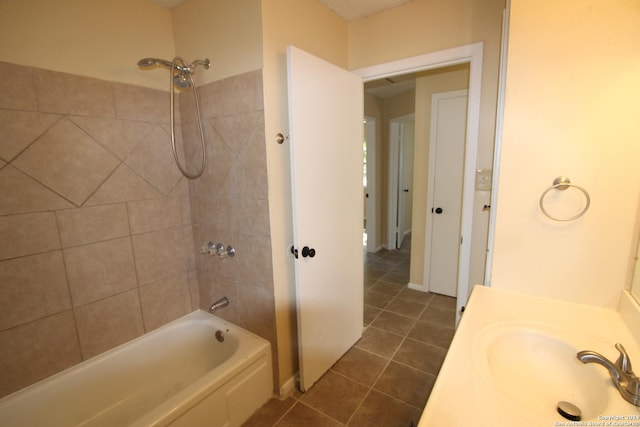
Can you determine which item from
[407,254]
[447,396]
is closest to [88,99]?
[447,396]

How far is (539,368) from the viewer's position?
956 millimetres

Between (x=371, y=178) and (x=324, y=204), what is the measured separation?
2.56 m

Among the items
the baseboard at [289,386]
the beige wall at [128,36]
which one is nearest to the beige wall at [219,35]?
the beige wall at [128,36]

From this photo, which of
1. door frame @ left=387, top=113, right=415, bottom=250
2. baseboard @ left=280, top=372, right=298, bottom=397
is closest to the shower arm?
baseboard @ left=280, top=372, right=298, bottom=397

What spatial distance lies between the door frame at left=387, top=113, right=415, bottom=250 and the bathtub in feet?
10.5

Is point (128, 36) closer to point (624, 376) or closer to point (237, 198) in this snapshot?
point (237, 198)

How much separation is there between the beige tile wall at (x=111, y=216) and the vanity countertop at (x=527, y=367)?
1119mm

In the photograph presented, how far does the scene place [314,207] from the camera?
1714mm

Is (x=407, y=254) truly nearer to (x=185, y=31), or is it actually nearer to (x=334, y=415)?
(x=334, y=415)

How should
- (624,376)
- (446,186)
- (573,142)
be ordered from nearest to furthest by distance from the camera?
(624,376)
(573,142)
(446,186)

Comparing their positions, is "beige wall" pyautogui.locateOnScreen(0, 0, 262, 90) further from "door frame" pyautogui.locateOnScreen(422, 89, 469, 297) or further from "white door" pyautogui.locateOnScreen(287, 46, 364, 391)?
"door frame" pyautogui.locateOnScreen(422, 89, 469, 297)

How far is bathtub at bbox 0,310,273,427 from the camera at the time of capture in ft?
4.52

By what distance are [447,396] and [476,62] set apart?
5.58 ft

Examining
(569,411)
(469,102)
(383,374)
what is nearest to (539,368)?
(569,411)
